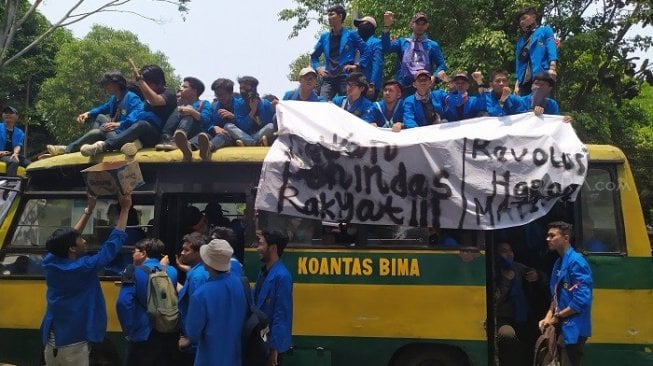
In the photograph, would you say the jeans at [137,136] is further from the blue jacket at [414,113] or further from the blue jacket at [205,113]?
the blue jacket at [414,113]

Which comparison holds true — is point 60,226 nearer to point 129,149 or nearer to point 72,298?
point 129,149

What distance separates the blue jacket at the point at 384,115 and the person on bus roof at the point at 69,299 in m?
3.33

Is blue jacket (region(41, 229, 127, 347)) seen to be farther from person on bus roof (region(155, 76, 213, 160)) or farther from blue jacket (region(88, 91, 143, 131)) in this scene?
blue jacket (region(88, 91, 143, 131))

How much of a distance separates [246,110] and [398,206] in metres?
2.42

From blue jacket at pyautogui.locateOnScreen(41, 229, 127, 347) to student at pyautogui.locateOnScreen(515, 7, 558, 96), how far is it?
209 inches

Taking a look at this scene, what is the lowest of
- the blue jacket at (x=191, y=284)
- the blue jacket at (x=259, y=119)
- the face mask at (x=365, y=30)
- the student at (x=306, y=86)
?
the blue jacket at (x=191, y=284)

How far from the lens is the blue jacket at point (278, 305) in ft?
17.1

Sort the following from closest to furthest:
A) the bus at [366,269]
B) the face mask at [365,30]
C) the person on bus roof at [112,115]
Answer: the bus at [366,269] < the person on bus roof at [112,115] < the face mask at [365,30]

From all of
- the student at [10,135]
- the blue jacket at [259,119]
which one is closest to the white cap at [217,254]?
the blue jacket at [259,119]

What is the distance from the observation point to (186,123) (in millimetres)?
6988

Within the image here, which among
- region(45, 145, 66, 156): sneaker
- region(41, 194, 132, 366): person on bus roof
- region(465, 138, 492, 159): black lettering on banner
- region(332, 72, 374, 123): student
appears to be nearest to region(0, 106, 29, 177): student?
region(45, 145, 66, 156): sneaker

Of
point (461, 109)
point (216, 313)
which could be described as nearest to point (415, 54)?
point (461, 109)

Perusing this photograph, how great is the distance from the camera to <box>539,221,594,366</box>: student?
536 cm

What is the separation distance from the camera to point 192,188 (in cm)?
642
